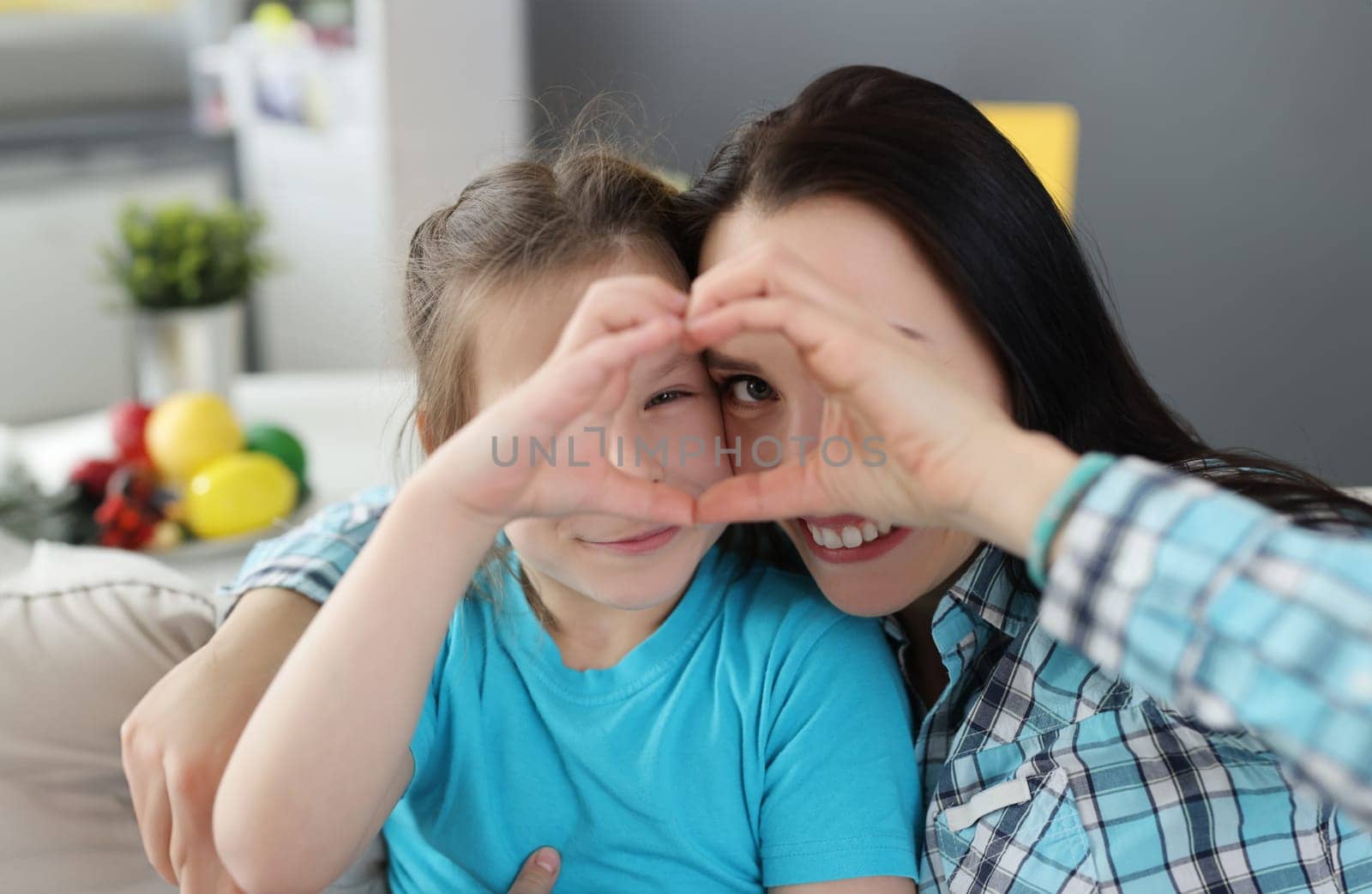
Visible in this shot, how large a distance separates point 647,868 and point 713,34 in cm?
198

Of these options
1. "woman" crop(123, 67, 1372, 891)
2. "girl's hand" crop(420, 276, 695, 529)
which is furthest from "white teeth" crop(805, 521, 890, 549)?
"girl's hand" crop(420, 276, 695, 529)

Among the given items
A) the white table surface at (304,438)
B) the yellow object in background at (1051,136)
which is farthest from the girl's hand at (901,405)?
the yellow object in background at (1051,136)

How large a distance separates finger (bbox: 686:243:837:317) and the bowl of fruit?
3.85ft

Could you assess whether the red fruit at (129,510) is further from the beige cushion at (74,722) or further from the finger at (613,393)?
the finger at (613,393)

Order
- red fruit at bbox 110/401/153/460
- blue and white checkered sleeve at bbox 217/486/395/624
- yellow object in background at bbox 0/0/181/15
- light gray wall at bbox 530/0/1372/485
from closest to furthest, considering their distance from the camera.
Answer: blue and white checkered sleeve at bbox 217/486/395/624
red fruit at bbox 110/401/153/460
light gray wall at bbox 530/0/1372/485
yellow object in background at bbox 0/0/181/15

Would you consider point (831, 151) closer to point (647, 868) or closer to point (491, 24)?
point (647, 868)

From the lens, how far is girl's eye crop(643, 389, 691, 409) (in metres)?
1.01

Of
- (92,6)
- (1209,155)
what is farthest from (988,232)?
(92,6)

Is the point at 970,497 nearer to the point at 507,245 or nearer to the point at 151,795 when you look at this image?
the point at 507,245

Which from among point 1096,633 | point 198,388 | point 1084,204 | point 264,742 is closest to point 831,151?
point 1096,633

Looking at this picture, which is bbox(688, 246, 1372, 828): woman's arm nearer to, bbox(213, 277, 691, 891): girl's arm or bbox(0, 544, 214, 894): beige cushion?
bbox(213, 277, 691, 891): girl's arm

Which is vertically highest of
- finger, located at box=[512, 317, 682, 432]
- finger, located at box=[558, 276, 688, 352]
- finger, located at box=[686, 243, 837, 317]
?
finger, located at box=[686, 243, 837, 317]

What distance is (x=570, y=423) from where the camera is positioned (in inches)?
33.1

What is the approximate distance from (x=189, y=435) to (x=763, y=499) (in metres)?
1.21
